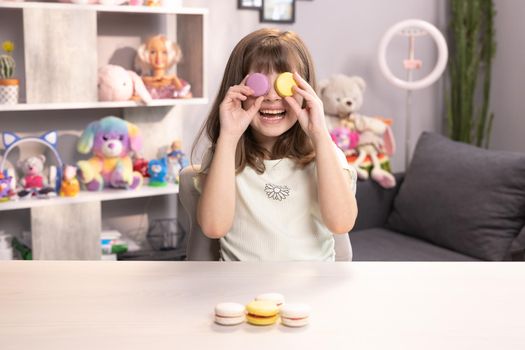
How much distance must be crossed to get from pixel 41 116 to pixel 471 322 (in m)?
2.28

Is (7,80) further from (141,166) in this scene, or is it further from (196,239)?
(196,239)

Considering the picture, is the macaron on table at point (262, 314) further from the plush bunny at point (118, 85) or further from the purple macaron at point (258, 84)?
the plush bunny at point (118, 85)

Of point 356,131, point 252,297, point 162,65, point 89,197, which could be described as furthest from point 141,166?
point 252,297

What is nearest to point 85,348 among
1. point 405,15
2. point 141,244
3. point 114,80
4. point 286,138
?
point 286,138

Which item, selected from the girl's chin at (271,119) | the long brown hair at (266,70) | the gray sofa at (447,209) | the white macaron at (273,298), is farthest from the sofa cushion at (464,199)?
the white macaron at (273,298)

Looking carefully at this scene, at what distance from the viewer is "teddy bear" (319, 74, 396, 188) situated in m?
3.27

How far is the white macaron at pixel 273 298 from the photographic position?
3.60ft

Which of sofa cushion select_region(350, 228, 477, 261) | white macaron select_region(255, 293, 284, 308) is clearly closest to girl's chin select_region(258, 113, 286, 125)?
white macaron select_region(255, 293, 284, 308)

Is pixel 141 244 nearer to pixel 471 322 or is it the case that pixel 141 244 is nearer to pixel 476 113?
pixel 476 113

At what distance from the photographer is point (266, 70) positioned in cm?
155

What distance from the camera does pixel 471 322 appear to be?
3.54 ft

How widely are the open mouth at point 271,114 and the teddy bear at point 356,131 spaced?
172 centimetres

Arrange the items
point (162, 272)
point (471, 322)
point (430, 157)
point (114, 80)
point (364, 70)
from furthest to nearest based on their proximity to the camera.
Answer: point (364, 70)
point (430, 157)
point (114, 80)
point (162, 272)
point (471, 322)

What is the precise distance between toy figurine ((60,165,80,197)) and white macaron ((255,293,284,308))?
1795 mm
